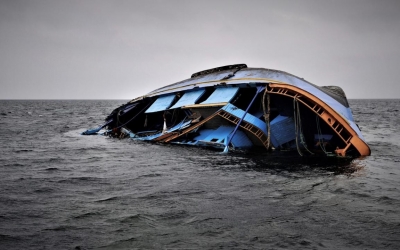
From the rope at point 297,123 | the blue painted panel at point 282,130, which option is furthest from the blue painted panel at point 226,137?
the rope at point 297,123

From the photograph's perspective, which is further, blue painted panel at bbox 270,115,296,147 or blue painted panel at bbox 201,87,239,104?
blue painted panel at bbox 201,87,239,104

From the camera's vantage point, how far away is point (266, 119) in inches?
465

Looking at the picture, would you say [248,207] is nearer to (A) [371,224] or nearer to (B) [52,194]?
(A) [371,224]

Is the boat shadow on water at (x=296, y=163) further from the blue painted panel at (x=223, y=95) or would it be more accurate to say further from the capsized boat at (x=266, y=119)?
the blue painted panel at (x=223, y=95)

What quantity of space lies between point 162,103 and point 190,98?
2628 mm

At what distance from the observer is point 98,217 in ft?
17.6

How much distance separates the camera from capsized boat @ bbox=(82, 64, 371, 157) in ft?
36.8

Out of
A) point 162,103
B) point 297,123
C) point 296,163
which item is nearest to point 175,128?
point 162,103

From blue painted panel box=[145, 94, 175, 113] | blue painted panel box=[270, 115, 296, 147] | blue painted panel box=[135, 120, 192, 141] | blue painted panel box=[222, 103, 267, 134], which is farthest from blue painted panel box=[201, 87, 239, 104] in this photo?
blue painted panel box=[145, 94, 175, 113]

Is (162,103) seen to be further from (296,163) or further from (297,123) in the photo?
(296,163)

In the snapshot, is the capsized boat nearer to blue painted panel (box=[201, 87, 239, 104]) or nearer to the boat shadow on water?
blue painted panel (box=[201, 87, 239, 104])

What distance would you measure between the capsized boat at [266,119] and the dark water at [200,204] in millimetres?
1455

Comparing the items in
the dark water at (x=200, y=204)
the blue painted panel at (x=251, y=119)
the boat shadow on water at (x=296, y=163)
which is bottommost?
the dark water at (x=200, y=204)

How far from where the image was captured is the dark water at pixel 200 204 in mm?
4543
